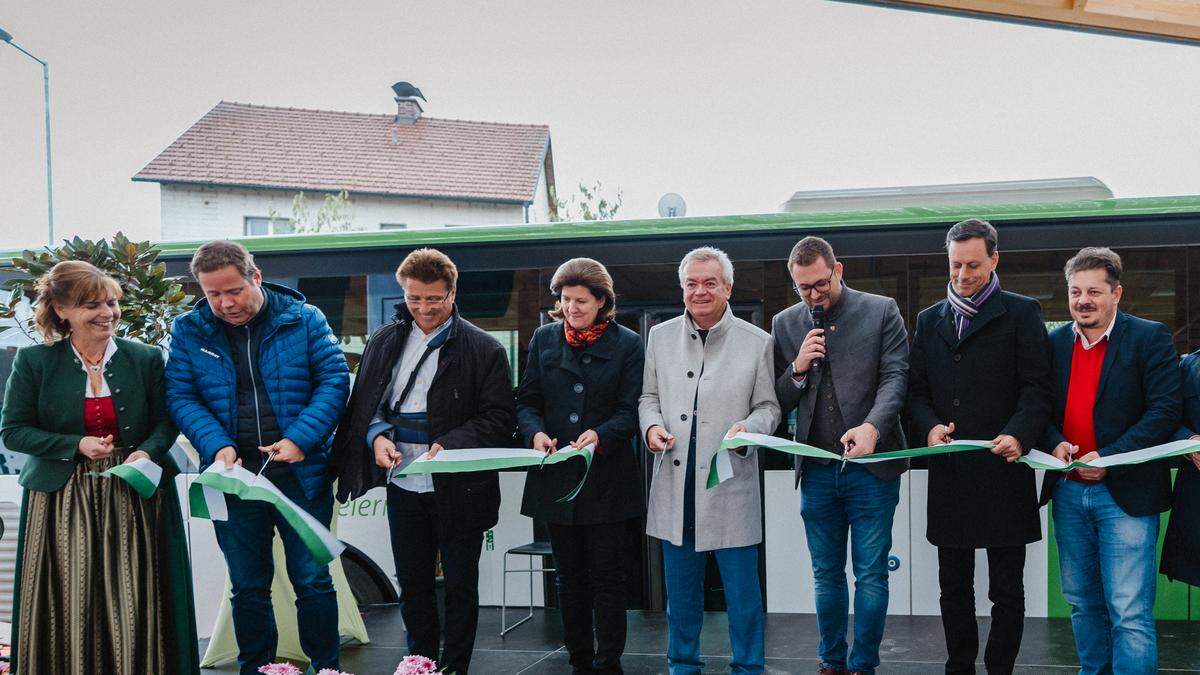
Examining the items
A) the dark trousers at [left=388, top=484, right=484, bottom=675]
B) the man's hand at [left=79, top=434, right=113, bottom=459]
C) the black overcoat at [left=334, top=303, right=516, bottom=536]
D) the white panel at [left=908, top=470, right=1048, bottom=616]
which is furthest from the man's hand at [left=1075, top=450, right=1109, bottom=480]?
the man's hand at [left=79, top=434, right=113, bottom=459]

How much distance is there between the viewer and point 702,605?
14.0 ft

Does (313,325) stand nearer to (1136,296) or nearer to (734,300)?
(734,300)

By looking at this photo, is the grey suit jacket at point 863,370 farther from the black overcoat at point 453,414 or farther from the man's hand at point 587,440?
the black overcoat at point 453,414

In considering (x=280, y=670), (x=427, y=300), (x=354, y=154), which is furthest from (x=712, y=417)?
(x=354, y=154)

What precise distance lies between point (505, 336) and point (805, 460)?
97.0 inches

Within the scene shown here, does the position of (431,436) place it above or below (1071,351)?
below

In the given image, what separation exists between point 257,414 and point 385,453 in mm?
607

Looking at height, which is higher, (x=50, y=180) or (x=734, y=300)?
(x=50, y=180)

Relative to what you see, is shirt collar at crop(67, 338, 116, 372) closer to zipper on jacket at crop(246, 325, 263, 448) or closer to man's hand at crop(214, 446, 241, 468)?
zipper on jacket at crop(246, 325, 263, 448)

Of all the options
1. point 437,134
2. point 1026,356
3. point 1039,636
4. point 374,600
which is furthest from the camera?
point 437,134

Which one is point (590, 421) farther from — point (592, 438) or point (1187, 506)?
point (1187, 506)

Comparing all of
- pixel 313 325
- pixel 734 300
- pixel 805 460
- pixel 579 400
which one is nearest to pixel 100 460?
pixel 313 325

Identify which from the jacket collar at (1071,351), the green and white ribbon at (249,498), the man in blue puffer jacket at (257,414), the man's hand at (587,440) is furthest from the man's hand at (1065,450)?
the man in blue puffer jacket at (257,414)

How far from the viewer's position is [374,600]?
6.35 metres
